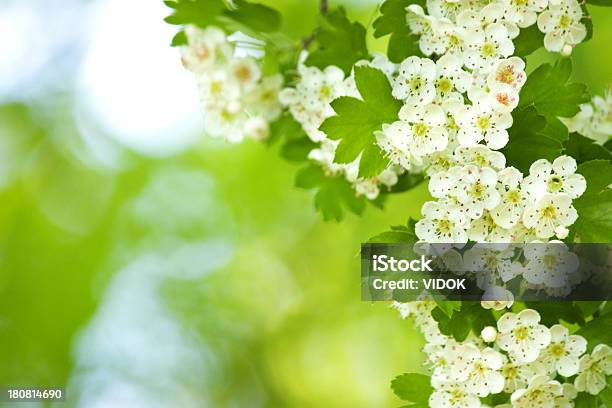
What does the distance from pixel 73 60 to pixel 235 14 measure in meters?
5.36

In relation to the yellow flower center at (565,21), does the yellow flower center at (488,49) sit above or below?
below

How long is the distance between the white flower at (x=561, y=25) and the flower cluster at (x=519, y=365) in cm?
67

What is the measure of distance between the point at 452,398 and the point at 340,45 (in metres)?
0.98

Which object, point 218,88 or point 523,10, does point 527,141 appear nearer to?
point 523,10

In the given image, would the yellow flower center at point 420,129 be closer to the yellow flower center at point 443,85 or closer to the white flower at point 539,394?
the yellow flower center at point 443,85

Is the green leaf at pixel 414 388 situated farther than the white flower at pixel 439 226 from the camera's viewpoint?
Yes

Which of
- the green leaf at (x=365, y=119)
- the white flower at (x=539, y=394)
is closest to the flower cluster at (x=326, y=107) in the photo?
the green leaf at (x=365, y=119)

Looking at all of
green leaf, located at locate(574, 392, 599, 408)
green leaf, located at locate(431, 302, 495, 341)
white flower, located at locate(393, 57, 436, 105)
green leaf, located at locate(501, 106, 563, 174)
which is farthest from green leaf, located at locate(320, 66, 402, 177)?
green leaf, located at locate(574, 392, 599, 408)

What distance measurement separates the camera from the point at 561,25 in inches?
71.7

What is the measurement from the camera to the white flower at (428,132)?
5.44 feet

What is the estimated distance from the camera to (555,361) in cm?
170

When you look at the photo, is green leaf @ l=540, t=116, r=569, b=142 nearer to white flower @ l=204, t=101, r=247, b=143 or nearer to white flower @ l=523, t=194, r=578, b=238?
white flower @ l=523, t=194, r=578, b=238

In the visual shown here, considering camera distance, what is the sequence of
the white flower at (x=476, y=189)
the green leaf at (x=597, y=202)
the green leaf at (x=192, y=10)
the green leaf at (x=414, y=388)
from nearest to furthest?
the white flower at (x=476, y=189) → the green leaf at (x=597, y=202) → the green leaf at (x=414, y=388) → the green leaf at (x=192, y=10)

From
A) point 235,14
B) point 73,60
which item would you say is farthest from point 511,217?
point 73,60
